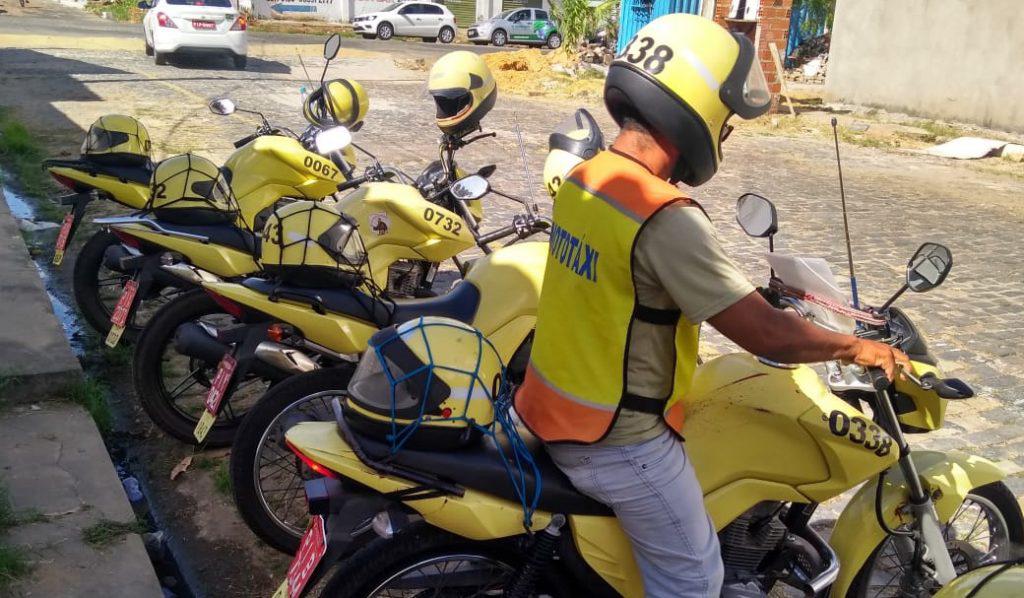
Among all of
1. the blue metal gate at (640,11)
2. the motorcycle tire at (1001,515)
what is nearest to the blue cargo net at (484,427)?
the motorcycle tire at (1001,515)

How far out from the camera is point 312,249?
12.4ft

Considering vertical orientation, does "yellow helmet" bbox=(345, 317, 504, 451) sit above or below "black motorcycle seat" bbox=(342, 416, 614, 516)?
above

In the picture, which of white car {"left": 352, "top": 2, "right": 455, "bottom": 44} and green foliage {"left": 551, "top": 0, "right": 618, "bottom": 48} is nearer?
green foliage {"left": 551, "top": 0, "right": 618, "bottom": 48}

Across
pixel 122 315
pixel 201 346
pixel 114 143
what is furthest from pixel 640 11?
pixel 201 346

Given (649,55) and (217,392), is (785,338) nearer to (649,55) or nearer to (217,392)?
(649,55)

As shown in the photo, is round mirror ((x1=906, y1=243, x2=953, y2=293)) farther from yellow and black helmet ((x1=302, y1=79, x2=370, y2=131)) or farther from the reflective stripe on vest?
yellow and black helmet ((x1=302, y1=79, x2=370, y2=131))

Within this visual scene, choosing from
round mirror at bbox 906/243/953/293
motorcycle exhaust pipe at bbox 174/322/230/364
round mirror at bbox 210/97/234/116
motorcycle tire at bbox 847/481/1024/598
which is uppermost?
round mirror at bbox 906/243/953/293

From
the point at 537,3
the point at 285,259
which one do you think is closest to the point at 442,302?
the point at 285,259

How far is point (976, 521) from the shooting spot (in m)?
3.19

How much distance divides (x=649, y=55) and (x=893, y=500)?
158 centimetres

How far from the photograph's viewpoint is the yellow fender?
9.20ft

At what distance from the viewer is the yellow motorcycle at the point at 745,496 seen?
7.64 feet

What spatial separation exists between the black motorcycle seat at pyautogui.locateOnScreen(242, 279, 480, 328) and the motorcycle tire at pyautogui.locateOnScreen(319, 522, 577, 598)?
4.71 ft

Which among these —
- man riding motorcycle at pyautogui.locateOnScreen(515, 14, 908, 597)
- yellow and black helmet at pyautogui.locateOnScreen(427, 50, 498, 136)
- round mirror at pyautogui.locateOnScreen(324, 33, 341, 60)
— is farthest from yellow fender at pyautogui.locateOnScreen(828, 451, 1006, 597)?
round mirror at pyautogui.locateOnScreen(324, 33, 341, 60)
